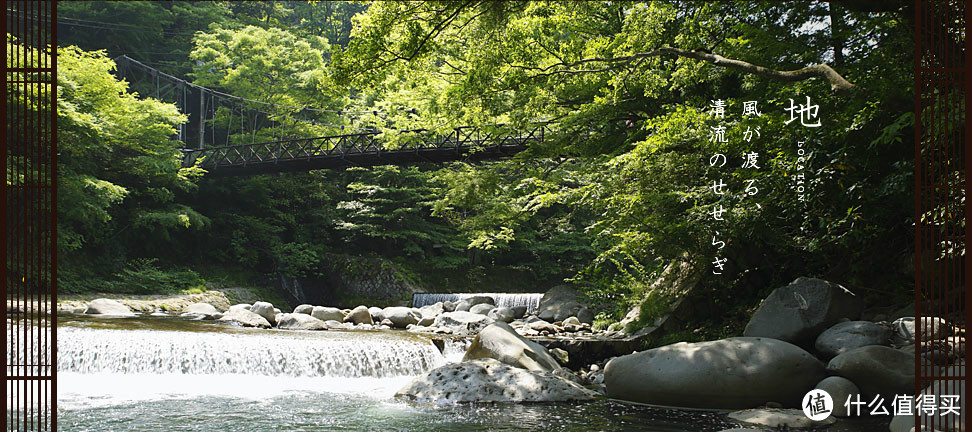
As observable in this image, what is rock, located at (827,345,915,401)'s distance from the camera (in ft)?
19.9

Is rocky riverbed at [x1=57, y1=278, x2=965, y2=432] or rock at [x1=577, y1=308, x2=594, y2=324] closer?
rocky riverbed at [x1=57, y1=278, x2=965, y2=432]

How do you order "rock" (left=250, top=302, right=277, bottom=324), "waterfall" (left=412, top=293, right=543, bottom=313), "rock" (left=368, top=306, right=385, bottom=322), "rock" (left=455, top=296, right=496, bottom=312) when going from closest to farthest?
"rock" (left=250, top=302, right=277, bottom=324) → "rock" (left=368, top=306, right=385, bottom=322) → "rock" (left=455, top=296, right=496, bottom=312) → "waterfall" (left=412, top=293, right=543, bottom=313)

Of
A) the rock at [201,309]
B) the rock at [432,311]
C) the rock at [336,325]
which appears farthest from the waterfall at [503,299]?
the rock at [201,309]

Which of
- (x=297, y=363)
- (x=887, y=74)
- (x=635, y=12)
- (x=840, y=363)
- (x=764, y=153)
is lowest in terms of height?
(x=297, y=363)

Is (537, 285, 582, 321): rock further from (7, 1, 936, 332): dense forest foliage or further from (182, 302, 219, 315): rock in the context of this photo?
(182, 302, 219, 315): rock

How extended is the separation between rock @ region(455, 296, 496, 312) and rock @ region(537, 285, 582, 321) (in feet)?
5.66

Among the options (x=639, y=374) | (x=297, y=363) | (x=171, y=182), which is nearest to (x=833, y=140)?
(x=639, y=374)

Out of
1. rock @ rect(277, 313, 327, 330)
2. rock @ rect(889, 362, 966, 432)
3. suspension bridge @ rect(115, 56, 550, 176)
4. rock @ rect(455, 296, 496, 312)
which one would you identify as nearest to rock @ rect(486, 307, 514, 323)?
rock @ rect(455, 296, 496, 312)

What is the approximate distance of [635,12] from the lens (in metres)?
9.09

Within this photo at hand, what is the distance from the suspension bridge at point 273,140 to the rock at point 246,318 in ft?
14.3

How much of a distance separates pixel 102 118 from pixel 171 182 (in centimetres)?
362

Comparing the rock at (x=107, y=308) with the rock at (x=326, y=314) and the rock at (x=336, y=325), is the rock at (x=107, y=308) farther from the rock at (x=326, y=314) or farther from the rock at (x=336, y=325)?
the rock at (x=336, y=325)

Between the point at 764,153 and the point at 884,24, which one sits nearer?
the point at 884,24

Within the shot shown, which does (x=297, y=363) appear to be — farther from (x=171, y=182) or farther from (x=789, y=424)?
(x=171, y=182)
